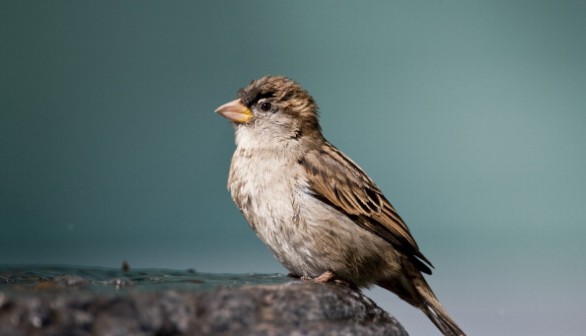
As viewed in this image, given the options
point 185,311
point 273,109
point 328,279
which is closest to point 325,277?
point 328,279

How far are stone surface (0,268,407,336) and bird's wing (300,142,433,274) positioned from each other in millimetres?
578

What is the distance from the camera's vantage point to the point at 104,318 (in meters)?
1.84

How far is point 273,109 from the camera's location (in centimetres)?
313

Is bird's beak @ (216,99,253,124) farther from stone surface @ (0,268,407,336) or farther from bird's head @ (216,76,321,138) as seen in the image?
stone surface @ (0,268,407,336)

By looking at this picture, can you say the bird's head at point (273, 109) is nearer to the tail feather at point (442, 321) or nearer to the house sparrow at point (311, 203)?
the house sparrow at point (311, 203)

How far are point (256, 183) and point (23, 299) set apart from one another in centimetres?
114

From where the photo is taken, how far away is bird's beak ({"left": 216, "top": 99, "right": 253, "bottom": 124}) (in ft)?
10.2

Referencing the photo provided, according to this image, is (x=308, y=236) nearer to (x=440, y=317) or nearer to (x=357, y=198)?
(x=357, y=198)

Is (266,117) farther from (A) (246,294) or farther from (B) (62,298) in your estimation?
(B) (62,298)

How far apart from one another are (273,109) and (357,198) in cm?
51

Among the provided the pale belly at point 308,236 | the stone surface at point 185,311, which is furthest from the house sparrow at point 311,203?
the stone surface at point 185,311

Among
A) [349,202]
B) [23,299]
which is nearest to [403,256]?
[349,202]

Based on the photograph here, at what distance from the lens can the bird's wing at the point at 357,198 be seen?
9.48 feet

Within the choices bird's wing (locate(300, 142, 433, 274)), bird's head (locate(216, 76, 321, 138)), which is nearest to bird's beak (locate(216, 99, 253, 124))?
bird's head (locate(216, 76, 321, 138))
